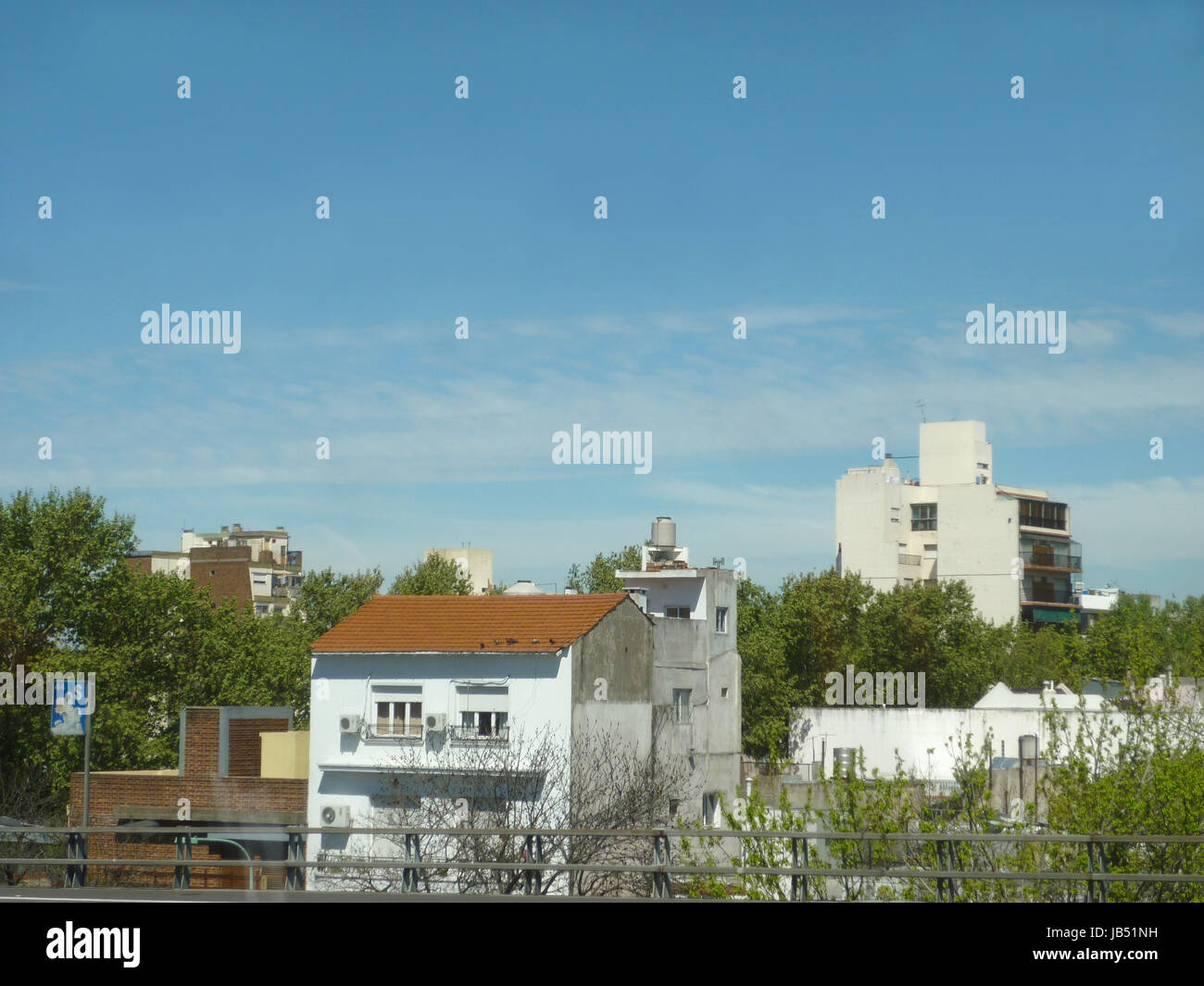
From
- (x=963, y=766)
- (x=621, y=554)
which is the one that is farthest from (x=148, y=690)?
(x=963, y=766)

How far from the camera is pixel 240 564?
99688mm

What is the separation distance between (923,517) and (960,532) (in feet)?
9.59

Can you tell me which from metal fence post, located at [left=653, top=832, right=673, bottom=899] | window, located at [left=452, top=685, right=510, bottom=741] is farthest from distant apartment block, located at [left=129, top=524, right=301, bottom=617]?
metal fence post, located at [left=653, top=832, right=673, bottom=899]

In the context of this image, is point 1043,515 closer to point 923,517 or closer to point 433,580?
point 923,517

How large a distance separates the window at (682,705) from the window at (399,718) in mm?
10217

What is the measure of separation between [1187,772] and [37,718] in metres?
42.2

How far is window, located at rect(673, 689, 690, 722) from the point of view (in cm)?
4278

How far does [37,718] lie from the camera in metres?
46.4

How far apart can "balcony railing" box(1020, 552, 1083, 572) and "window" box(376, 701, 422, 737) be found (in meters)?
69.0

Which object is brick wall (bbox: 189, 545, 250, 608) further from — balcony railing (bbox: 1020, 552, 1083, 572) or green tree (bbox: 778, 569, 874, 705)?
balcony railing (bbox: 1020, 552, 1083, 572)

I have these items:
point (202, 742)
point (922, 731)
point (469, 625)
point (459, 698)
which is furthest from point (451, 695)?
point (922, 731)
